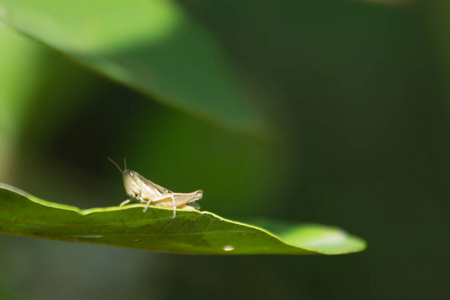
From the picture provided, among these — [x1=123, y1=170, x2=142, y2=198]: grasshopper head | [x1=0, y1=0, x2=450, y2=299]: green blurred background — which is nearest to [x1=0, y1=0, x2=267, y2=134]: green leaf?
[x1=0, y1=0, x2=450, y2=299]: green blurred background

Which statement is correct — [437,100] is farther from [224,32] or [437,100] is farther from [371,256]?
[224,32]

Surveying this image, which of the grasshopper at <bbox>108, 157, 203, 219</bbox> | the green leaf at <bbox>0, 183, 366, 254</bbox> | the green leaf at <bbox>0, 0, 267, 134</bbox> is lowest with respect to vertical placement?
the green leaf at <bbox>0, 183, 366, 254</bbox>

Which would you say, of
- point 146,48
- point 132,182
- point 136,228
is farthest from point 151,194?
point 136,228

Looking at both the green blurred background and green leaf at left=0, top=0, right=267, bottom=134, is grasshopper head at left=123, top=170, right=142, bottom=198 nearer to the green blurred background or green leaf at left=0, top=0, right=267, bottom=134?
the green blurred background

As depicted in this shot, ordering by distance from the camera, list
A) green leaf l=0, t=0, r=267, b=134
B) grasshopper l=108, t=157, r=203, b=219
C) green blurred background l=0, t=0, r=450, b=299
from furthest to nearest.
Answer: green blurred background l=0, t=0, r=450, b=299
grasshopper l=108, t=157, r=203, b=219
green leaf l=0, t=0, r=267, b=134

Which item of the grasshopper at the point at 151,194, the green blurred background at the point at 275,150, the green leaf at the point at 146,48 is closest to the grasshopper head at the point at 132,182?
the grasshopper at the point at 151,194

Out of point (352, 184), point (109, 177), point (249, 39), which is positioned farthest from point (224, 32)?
point (109, 177)
